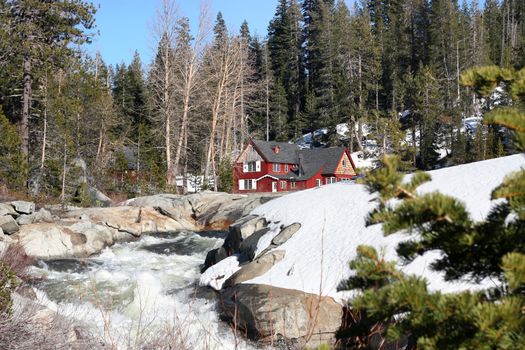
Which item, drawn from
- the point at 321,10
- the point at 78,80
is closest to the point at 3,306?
the point at 78,80

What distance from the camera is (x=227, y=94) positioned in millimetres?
38438

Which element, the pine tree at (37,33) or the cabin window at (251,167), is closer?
the pine tree at (37,33)

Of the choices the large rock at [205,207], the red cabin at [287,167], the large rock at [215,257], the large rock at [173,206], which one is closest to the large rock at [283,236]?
the large rock at [215,257]

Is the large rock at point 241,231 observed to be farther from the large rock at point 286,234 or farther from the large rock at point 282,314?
the large rock at point 282,314

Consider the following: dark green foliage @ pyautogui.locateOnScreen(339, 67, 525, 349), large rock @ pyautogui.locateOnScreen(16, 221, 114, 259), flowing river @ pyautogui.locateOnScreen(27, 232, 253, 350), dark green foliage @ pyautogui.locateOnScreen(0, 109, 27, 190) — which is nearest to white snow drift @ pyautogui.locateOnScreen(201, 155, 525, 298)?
flowing river @ pyautogui.locateOnScreen(27, 232, 253, 350)

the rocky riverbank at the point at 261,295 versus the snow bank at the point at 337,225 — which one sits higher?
the snow bank at the point at 337,225

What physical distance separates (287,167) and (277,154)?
1676 mm

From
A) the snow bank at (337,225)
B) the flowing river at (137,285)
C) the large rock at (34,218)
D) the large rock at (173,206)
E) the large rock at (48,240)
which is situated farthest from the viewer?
the large rock at (173,206)

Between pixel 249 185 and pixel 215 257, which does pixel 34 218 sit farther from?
pixel 249 185

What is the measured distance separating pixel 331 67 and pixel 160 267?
45.1 meters

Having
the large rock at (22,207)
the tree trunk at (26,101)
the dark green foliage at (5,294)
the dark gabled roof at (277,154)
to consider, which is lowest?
the large rock at (22,207)

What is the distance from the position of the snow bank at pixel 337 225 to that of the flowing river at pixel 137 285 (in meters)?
1.71

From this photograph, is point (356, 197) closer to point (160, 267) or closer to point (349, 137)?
point (160, 267)

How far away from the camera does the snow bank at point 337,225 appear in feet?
30.6
